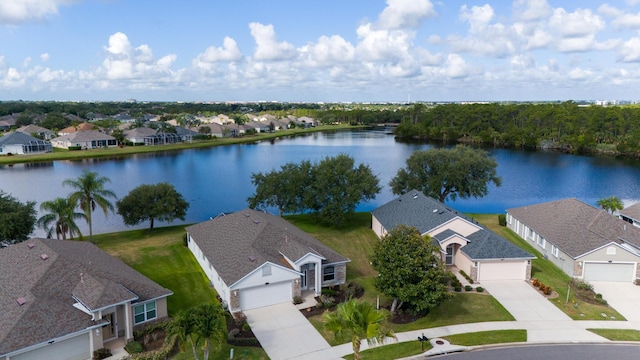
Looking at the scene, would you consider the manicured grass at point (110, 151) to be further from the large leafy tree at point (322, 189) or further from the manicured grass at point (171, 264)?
the large leafy tree at point (322, 189)

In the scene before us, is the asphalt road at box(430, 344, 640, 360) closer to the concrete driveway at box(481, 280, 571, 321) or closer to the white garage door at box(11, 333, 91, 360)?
the concrete driveway at box(481, 280, 571, 321)

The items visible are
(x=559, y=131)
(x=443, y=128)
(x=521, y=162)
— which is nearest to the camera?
(x=521, y=162)

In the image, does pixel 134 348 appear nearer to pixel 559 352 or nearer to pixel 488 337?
pixel 488 337

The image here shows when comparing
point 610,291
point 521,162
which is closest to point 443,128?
point 521,162

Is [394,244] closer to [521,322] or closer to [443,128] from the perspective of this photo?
[521,322]

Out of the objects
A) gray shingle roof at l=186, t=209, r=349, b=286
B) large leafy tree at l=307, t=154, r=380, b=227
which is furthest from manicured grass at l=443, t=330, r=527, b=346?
large leafy tree at l=307, t=154, r=380, b=227

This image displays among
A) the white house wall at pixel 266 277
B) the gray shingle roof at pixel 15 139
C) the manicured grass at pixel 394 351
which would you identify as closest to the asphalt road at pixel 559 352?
the manicured grass at pixel 394 351
